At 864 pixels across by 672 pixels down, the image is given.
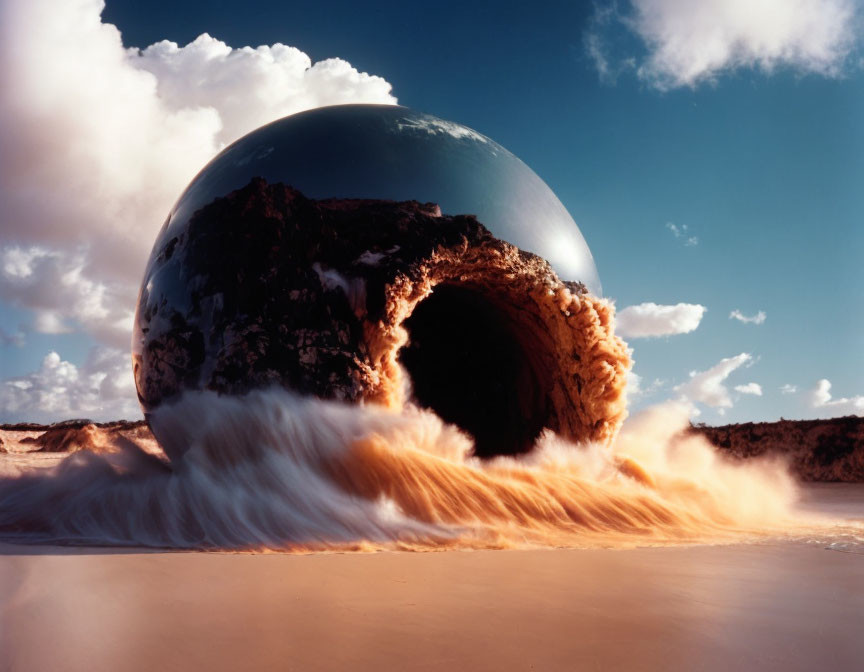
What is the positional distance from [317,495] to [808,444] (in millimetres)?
15147

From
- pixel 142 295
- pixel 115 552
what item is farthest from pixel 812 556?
pixel 142 295

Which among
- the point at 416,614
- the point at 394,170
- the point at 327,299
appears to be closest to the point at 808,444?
the point at 394,170

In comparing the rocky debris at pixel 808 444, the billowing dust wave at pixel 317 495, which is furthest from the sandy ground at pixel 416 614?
the rocky debris at pixel 808 444

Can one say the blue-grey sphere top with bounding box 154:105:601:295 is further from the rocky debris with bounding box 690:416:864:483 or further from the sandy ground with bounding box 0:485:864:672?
the rocky debris with bounding box 690:416:864:483

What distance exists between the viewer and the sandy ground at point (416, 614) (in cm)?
143

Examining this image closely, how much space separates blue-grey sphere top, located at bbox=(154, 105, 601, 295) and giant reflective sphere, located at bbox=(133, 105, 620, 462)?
14 millimetres

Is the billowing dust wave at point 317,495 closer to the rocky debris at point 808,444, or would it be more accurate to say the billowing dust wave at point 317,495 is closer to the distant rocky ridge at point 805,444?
the distant rocky ridge at point 805,444

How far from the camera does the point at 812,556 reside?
351 centimetres

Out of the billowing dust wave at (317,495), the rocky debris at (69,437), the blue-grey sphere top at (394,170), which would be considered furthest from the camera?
the rocky debris at (69,437)

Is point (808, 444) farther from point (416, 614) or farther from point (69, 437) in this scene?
point (69, 437)

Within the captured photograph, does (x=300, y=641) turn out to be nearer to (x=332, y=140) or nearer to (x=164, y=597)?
(x=164, y=597)

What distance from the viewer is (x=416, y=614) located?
5.89 feet

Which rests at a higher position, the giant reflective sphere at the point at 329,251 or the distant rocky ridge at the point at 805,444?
the giant reflective sphere at the point at 329,251

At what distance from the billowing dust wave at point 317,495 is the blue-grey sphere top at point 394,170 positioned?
1824 millimetres
